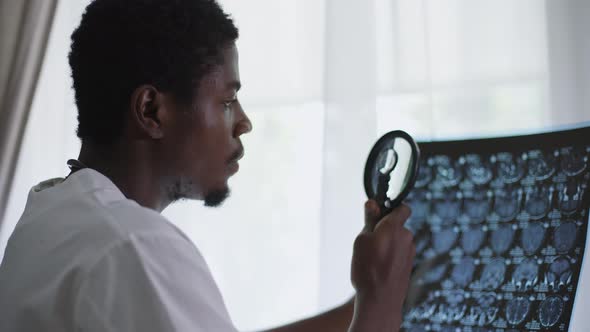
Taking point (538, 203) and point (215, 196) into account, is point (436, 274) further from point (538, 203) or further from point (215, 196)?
point (215, 196)

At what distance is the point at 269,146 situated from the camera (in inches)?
73.3

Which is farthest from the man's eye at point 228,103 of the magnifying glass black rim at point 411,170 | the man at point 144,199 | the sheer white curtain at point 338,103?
the sheer white curtain at point 338,103

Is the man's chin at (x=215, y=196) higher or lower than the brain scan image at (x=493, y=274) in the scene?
higher

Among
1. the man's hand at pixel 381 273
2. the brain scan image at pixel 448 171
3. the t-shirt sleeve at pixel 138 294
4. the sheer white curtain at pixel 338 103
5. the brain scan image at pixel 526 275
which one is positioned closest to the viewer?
the t-shirt sleeve at pixel 138 294

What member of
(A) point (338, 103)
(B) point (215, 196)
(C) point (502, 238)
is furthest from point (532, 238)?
(A) point (338, 103)

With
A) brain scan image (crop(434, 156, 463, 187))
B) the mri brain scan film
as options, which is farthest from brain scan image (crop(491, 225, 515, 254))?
brain scan image (crop(434, 156, 463, 187))

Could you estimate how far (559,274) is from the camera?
93cm

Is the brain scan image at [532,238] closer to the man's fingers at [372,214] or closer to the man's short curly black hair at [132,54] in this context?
the man's fingers at [372,214]

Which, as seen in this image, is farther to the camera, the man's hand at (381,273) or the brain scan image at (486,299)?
the brain scan image at (486,299)

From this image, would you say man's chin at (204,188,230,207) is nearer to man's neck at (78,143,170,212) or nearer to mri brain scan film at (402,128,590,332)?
man's neck at (78,143,170,212)

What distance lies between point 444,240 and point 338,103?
0.74m

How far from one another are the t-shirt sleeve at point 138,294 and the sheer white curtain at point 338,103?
1.02 m

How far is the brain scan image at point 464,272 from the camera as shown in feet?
3.31

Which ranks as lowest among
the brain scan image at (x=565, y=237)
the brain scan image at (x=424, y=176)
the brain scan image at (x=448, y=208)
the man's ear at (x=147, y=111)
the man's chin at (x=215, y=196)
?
the brain scan image at (x=565, y=237)
